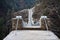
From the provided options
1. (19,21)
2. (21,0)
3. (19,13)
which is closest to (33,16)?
(19,13)

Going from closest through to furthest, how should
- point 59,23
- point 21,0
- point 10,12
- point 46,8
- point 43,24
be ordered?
point 43,24 → point 59,23 → point 46,8 → point 10,12 → point 21,0

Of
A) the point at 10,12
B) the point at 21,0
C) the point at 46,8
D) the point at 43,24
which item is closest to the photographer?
the point at 43,24

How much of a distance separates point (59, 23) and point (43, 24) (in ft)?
21.4

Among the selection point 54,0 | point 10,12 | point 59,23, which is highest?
point 54,0

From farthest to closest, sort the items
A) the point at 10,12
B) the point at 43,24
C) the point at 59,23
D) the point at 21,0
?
the point at 21,0, the point at 10,12, the point at 59,23, the point at 43,24

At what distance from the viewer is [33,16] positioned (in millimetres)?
16000

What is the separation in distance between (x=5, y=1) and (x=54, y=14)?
5.40 metres

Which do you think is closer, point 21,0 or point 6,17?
point 6,17

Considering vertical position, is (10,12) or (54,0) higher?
(54,0)

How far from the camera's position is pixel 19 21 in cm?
690

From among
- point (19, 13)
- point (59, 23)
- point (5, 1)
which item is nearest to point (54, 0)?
point (59, 23)

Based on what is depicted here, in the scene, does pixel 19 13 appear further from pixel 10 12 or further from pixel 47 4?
pixel 47 4

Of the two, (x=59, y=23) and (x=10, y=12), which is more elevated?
(x=10, y=12)

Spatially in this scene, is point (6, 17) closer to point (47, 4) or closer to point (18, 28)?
point (47, 4)
